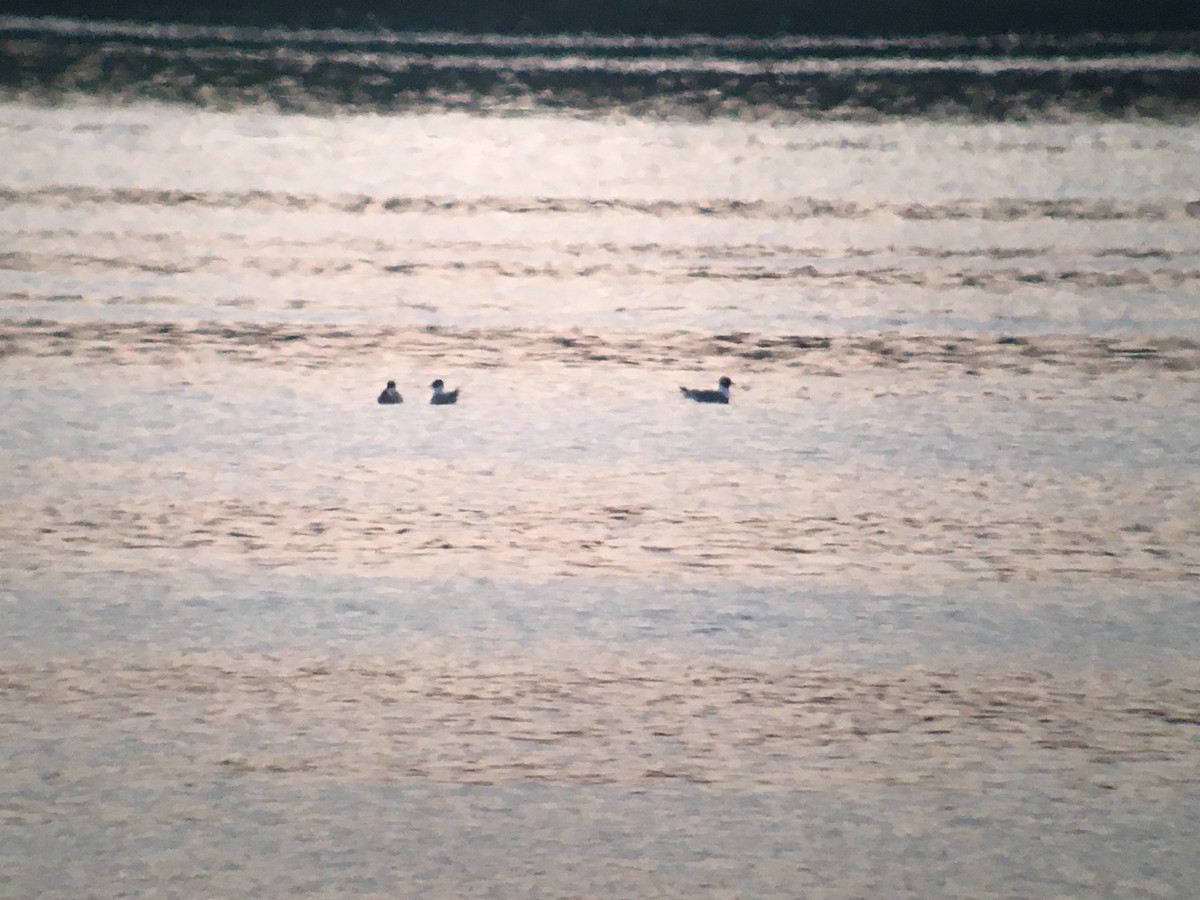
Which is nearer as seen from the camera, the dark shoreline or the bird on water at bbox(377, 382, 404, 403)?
the bird on water at bbox(377, 382, 404, 403)

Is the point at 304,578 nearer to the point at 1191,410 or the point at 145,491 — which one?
the point at 145,491

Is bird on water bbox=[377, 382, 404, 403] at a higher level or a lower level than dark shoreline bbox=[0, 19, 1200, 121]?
lower

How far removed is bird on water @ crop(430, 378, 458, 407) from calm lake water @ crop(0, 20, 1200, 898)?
0.01m

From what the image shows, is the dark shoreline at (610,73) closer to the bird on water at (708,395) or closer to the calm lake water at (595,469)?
the calm lake water at (595,469)

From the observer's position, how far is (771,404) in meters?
1.19

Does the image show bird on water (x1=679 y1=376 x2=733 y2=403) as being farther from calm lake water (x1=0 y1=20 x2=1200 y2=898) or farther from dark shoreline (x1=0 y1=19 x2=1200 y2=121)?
dark shoreline (x1=0 y1=19 x2=1200 y2=121)

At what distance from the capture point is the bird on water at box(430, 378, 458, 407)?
3.88 ft

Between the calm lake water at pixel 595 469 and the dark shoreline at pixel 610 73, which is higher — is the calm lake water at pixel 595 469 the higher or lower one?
the lower one

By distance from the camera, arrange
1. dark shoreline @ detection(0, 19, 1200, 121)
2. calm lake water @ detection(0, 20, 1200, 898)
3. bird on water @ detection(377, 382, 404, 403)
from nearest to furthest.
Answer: calm lake water @ detection(0, 20, 1200, 898)
bird on water @ detection(377, 382, 404, 403)
dark shoreline @ detection(0, 19, 1200, 121)

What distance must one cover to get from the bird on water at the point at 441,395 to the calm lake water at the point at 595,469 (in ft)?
0.04

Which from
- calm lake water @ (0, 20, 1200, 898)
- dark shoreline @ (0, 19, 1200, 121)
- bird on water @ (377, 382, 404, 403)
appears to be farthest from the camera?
dark shoreline @ (0, 19, 1200, 121)

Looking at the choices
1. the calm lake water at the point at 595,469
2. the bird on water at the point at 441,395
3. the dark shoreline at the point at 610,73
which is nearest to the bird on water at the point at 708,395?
the calm lake water at the point at 595,469

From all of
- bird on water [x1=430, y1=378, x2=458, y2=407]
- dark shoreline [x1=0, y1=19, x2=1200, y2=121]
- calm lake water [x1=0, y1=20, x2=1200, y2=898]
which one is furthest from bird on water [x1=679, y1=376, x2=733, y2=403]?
dark shoreline [x1=0, y1=19, x2=1200, y2=121]

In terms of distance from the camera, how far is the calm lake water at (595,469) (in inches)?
35.8
